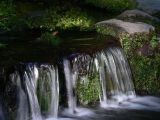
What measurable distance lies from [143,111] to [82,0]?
8313 millimetres

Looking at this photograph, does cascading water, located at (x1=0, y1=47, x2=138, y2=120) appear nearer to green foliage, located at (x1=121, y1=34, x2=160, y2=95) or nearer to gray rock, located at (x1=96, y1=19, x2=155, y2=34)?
green foliage, located at (x1=121, y1=34, x2=160, y2=95)

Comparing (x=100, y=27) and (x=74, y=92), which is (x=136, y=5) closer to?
(x=100, y=27)

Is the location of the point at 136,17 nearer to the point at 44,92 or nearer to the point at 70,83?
the point at 70,83

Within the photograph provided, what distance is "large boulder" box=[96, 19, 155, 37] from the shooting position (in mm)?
14911

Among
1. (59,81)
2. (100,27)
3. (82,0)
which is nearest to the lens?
(59,81)

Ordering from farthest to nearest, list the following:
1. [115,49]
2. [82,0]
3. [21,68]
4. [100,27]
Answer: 1. [82,0]
2. [100,27]
3. [115,49]
4. [21,68]

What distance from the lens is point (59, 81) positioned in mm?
12711

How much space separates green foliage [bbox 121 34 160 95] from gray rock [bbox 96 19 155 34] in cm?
30

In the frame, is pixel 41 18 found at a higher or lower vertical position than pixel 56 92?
higher

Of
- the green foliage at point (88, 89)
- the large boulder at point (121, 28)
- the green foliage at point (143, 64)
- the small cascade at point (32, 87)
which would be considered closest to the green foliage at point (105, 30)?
the large boulder at point (121, 28)

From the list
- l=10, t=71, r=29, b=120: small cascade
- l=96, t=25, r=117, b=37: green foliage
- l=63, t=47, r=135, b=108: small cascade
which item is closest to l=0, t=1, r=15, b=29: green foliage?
l=96, t=25, r=117, b=37: green foliage

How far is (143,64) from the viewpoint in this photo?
47.6ft

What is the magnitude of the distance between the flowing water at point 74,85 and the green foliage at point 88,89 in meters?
0.03

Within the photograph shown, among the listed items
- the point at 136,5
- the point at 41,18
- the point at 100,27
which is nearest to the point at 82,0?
the point at 136,5
